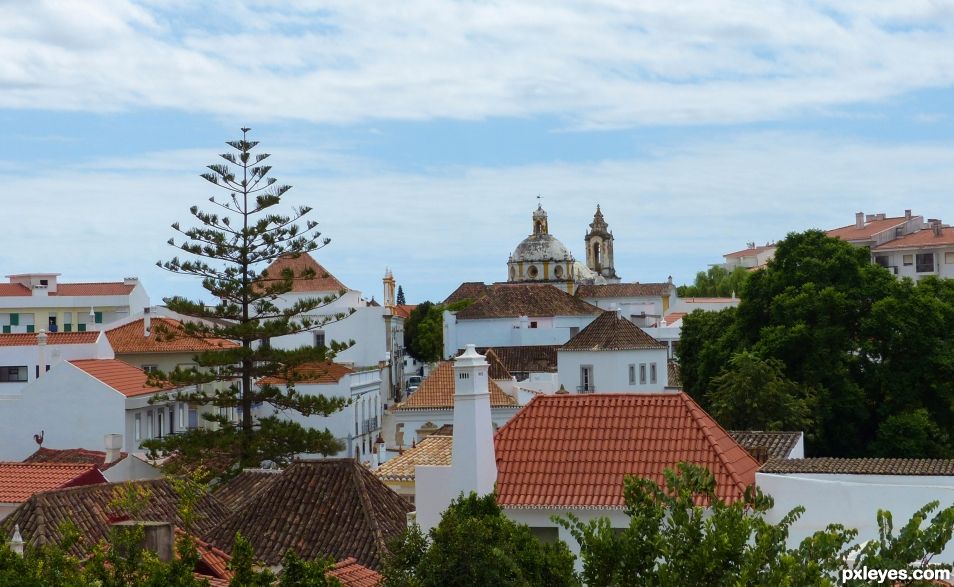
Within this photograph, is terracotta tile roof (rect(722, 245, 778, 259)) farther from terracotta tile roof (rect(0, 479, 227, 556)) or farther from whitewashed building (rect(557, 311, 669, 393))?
terracotta tile roof (rect(0, 479, 227, 556))

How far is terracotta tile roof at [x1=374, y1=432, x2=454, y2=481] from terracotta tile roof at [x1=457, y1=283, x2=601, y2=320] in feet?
164

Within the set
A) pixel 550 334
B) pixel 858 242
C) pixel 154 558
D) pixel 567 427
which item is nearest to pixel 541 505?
pixel 567 427

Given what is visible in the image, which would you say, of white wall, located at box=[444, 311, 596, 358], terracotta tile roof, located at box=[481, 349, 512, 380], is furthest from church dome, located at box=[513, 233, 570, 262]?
terracotta tile roof, located at box=[481, 349, 512, 380]

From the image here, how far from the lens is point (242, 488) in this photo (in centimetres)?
2628

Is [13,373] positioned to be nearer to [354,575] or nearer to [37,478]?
[37,478]

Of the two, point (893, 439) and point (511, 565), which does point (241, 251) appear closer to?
point (893, 439)

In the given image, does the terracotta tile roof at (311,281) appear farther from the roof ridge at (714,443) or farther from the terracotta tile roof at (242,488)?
the roof ridge at (714,443)

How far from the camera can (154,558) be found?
12258 mm

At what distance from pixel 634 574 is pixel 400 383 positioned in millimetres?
68135

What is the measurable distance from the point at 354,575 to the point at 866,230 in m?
69.8

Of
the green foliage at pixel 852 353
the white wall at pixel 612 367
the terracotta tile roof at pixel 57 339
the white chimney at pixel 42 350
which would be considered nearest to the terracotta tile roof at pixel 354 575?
the green foliage at pixel 852 353

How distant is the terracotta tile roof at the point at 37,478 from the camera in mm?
21703

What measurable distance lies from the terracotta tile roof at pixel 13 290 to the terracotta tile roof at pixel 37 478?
42441 millimetres
